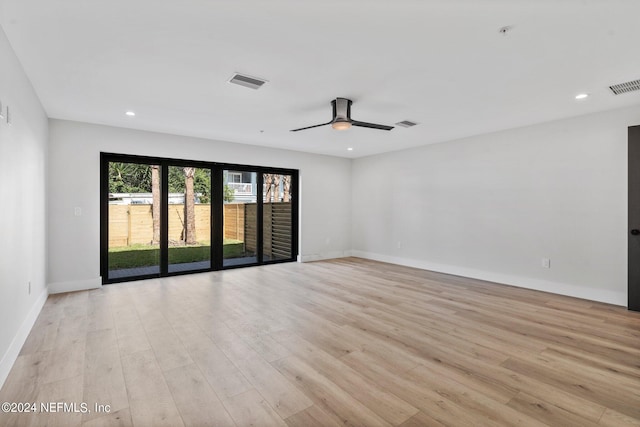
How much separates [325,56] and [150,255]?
4.53 meters

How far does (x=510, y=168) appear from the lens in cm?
507

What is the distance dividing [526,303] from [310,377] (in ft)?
10.8

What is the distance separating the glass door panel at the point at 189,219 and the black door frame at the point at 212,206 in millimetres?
80

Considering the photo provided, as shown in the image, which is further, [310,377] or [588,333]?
[588,333]

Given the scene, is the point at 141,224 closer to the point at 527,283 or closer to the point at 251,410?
the point at 251,410

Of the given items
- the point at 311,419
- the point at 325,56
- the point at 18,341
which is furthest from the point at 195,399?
the point at 325,56

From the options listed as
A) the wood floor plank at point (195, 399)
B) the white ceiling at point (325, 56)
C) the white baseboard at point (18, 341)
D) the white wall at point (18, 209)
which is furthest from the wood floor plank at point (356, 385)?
the white ceiling at point (325, 56)

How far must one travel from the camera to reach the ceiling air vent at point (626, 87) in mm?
3205

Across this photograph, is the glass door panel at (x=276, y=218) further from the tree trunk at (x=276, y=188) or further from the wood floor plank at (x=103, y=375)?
the wood floor plank at (x=103, y=375)

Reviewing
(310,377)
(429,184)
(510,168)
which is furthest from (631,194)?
(310,377)

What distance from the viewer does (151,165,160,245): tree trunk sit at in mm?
5328

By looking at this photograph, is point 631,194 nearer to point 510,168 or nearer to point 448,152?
point 510,168

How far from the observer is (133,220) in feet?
16.9

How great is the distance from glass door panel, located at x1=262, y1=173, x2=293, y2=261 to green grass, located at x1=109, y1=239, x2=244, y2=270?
89 centimetres
